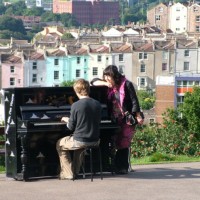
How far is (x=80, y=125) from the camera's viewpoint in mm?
9570

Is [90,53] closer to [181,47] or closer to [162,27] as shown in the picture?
[181,47]

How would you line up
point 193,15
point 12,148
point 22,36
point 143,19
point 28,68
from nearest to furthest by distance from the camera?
1. point 12,148
2. point 28,68
3. point 193,15
4. point 22,36
5. point 143,19

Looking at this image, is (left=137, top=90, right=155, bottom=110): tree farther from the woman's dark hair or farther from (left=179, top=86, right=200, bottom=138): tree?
the woman's dark hair

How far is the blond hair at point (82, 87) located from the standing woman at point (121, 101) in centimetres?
56

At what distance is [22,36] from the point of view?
13500 cm

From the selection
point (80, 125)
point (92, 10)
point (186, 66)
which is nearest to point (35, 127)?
point (80, 125)

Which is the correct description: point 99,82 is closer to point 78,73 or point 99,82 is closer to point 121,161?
point 121,161

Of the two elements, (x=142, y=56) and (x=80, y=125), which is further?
(x=142, y=56)

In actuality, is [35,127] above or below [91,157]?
above

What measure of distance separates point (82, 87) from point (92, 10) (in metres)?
171

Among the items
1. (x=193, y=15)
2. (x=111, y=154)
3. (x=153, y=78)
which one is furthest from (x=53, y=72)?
(x=111, y=154)

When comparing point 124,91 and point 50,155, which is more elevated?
point 124,91

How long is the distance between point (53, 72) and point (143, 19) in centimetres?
8522

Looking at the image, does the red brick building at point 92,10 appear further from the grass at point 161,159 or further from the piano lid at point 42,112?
the piano lid at point 42,112
